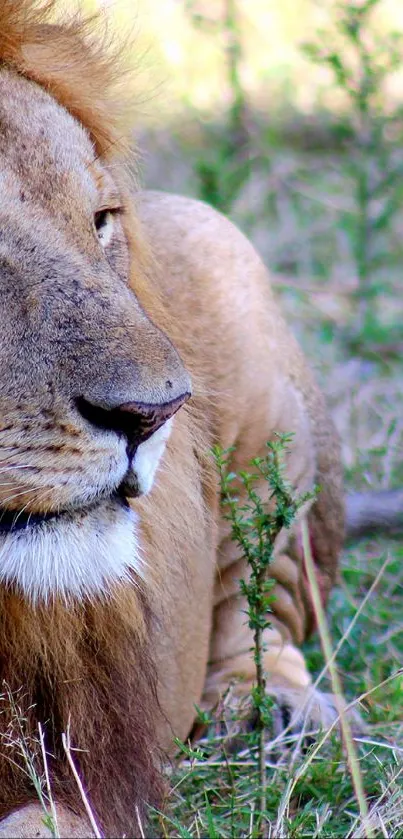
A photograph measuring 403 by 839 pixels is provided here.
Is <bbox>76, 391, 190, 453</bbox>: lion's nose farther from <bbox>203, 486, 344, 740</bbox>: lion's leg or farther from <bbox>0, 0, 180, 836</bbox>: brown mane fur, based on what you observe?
<bbox>203, 486, 344, 740</bbox>: lion's leg

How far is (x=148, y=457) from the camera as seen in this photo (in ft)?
7.34

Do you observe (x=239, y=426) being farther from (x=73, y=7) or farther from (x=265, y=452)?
(x=73, y=7)

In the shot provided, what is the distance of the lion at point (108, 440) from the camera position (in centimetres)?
214

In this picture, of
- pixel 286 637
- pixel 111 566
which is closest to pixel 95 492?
pixel 111 566

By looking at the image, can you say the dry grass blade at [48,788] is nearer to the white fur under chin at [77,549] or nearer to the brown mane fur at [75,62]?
the white fur under chin at [77,549]

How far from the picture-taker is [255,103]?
7633 mm

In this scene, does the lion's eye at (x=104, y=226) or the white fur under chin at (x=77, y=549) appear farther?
the lion's eye at (x=104, y=226)

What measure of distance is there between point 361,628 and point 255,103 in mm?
4481

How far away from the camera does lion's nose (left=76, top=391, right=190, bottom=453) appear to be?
2092 mm

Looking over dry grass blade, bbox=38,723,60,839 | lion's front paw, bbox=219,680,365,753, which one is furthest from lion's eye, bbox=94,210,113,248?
lion's front paw, bbox=219,680,365,753

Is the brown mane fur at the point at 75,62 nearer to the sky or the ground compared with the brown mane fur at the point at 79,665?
nearer to the sky

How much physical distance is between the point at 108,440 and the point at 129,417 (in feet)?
0.17

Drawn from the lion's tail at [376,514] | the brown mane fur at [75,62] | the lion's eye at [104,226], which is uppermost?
the brown mane fur at [75,62]

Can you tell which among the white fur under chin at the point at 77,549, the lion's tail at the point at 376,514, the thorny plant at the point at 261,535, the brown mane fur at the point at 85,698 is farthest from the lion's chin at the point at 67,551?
the lion's tail at the point at 376,514
